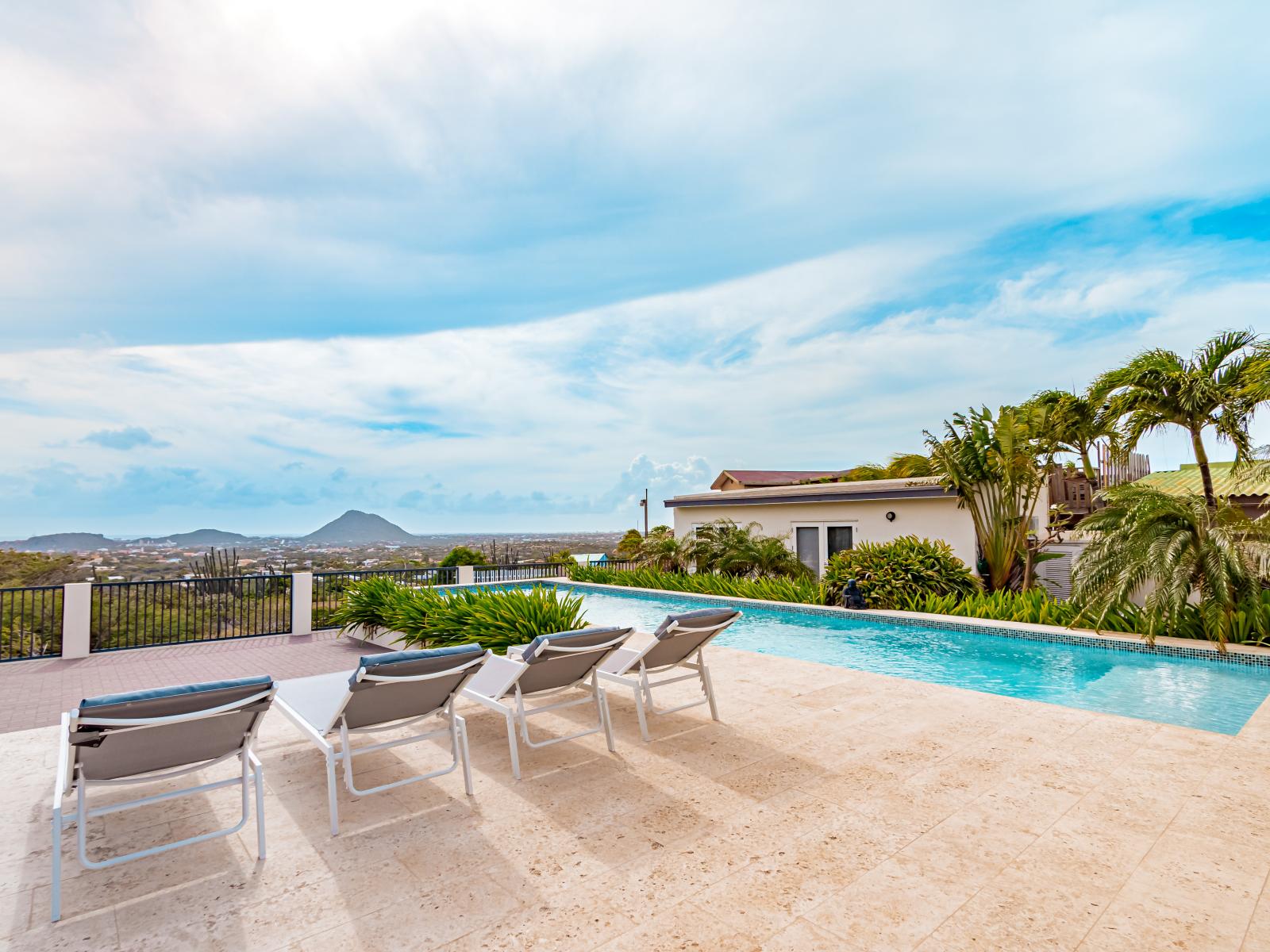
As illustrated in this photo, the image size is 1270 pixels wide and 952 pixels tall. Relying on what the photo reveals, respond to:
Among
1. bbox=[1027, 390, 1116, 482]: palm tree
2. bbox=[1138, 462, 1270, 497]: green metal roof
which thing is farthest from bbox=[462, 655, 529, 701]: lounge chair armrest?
bbox=[1138, 462, 1270, 497]: green metal roof

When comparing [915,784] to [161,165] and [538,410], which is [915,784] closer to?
[161,165]

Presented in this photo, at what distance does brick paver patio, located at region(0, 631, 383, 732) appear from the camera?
6.29m

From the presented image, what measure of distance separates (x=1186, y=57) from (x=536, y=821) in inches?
432

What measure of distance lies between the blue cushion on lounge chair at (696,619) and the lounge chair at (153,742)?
240cm

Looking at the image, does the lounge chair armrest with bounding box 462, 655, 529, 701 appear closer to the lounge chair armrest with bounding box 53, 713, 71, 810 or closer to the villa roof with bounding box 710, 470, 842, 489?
the lounge chair armrest with bounding box 53, 713, 71, 810

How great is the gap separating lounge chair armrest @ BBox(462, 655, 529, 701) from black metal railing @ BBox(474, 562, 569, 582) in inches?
455

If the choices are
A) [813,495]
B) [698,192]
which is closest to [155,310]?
[698,192]

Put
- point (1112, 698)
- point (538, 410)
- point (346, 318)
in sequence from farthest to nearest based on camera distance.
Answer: point (538, 410) < point (346, 318) < point (1112, 698)

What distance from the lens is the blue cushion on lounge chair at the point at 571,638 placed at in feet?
13.1

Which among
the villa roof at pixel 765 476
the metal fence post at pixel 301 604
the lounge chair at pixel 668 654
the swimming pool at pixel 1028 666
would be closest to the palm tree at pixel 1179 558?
the swimming pool at pixel 1028 666

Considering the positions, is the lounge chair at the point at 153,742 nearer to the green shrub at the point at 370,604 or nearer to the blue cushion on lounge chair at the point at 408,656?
the blue cushion on lounge chair at the point at 408,656

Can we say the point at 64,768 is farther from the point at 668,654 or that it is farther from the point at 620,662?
the point at 668,654

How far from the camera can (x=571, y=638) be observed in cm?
412

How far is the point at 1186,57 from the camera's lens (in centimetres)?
810
